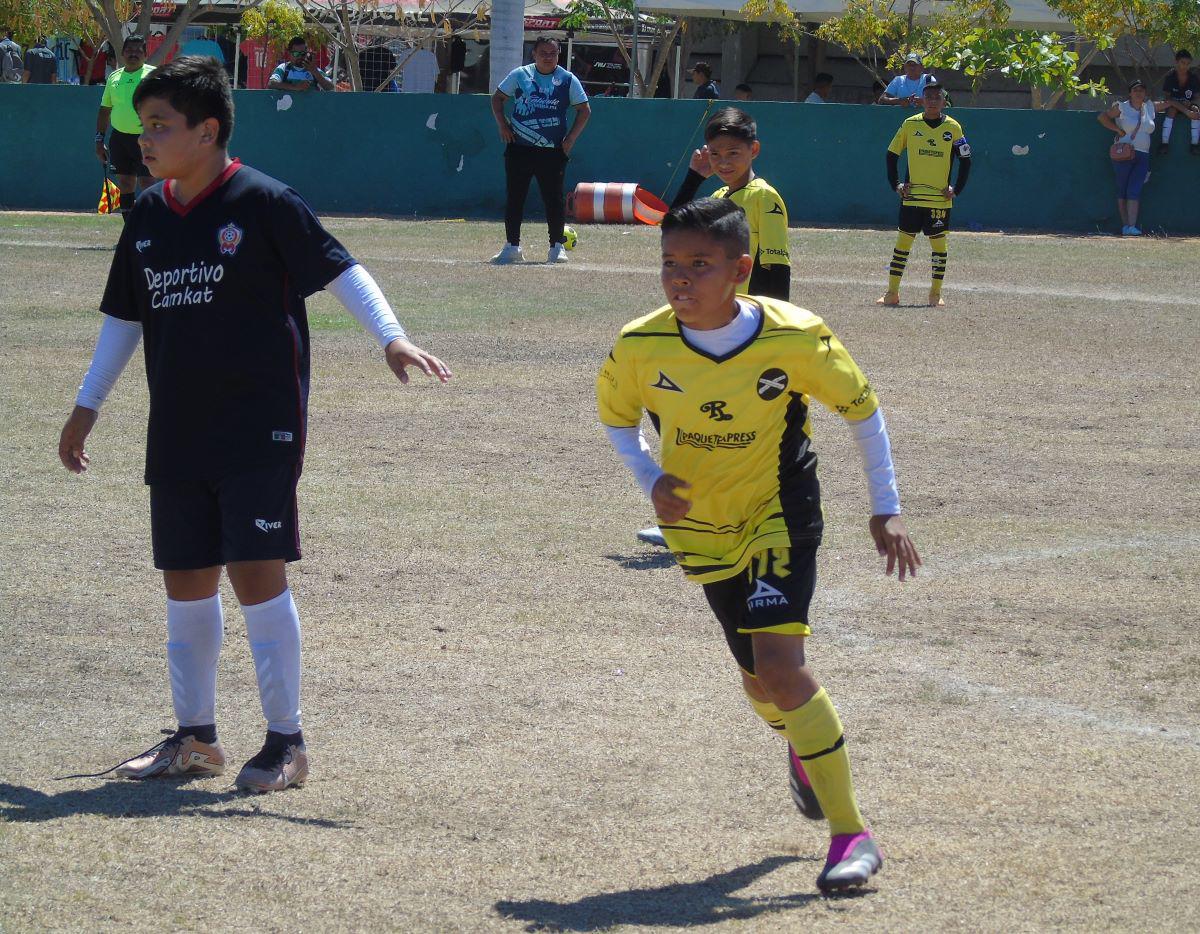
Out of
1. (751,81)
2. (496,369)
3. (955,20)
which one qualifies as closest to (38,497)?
(496,369)

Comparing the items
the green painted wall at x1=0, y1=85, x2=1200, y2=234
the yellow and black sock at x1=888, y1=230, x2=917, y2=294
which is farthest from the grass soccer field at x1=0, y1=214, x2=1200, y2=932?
the green painted wall at x1=0, y1=85, x2=1200, y2=234

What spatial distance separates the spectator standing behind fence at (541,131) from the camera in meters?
17.8

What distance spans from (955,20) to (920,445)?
70.7 ft

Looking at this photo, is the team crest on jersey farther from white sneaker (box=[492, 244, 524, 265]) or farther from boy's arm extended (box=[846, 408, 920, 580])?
white sneaker (box=[492, 244, 524, 265])

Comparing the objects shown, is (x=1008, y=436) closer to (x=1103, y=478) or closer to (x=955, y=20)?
(x=1103, y=478)

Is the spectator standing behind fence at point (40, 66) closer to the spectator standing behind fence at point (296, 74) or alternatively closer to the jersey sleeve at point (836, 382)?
the spectator standing behind fence at point (296, 74)

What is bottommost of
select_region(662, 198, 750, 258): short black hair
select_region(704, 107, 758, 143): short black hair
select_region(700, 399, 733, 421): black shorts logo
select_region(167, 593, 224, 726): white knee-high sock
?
select_region(167, 593, 224, 726): white knee-high sock

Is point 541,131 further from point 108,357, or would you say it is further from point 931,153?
point 108,357

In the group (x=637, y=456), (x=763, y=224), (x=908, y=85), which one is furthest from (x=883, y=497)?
(x=908, y=85)

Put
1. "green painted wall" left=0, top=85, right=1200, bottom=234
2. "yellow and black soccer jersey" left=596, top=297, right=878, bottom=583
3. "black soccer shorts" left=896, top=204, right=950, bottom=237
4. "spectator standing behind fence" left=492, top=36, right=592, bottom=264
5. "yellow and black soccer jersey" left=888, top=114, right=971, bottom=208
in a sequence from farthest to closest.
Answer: "green painted wall" left=0, top=85, right=1200, bottom=234 → "spectator standing behind fence" left=492, top=36, right=592, bottom=264 → "yellow and black soccer jersey" left=888, top=114, right=971, bottom=208 → "black soccer shorts" left=896, top=204, right=950, bottom=237 → "yellow and black soccer jersey" left=596, top=297, right=878, bottom=583

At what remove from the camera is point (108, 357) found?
15.3 ft

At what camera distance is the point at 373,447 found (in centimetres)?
912

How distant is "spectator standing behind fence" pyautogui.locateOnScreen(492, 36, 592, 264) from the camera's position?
17.8m

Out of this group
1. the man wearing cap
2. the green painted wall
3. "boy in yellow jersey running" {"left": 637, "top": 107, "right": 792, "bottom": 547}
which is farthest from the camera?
the man wearing cap
